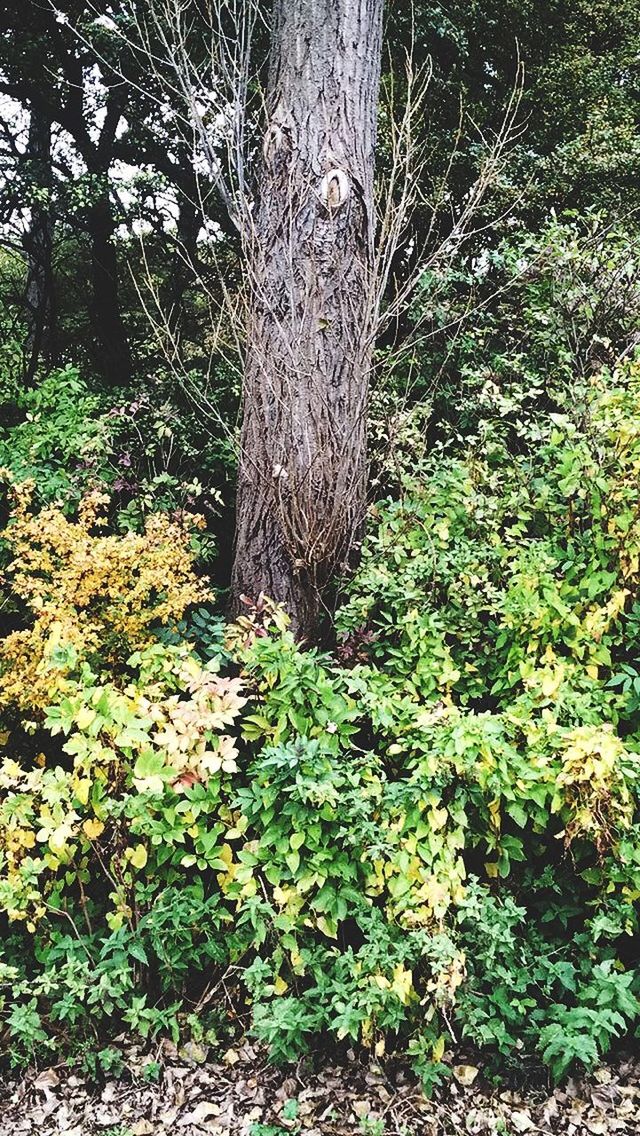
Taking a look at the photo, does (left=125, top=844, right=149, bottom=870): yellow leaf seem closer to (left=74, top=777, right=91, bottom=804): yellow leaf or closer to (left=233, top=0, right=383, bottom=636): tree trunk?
(left=74, top=777, right=91, bottom=804): yellow leaf

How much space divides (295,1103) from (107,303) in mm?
5930

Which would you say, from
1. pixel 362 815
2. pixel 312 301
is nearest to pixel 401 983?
pixel 362 815

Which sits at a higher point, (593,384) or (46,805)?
(593,384)

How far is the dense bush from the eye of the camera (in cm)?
281

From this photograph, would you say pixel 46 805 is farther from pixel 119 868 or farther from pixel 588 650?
pixel 588 650

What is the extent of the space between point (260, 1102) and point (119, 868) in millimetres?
983

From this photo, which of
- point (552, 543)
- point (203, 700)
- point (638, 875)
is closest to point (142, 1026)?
point (203, 700)

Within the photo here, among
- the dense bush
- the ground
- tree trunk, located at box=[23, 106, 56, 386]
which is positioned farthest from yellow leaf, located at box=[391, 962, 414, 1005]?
tree trunk, located at box=[23, 106, 56, 386]

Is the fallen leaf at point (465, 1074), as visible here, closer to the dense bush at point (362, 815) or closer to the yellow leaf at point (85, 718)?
the dense bush at point (362, 815)

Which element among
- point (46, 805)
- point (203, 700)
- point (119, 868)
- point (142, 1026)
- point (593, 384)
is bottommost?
point (142, 1026)

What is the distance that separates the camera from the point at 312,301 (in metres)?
3.92

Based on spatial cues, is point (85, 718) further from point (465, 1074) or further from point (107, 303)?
point (107, 303)

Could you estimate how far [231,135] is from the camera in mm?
4055

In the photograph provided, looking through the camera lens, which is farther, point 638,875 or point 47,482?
point 47,482
